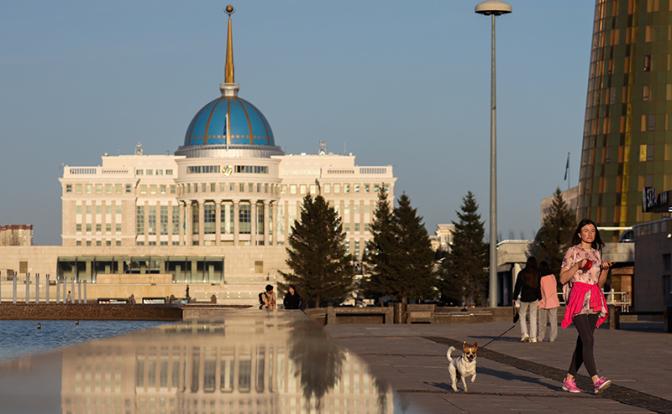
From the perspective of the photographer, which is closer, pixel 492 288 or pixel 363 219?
pixel 492 288

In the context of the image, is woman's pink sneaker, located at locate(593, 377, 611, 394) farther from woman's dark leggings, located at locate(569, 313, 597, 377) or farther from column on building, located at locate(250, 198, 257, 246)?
column on building, located at locate(250, 198, 257, 246)

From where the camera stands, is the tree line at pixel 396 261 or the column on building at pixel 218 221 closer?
the tree line at pixel 396 261

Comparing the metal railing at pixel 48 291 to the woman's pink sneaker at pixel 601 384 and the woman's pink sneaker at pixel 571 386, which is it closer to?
the woman's pink sneaker at pixel 571 386

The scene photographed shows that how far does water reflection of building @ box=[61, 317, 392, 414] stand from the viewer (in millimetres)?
14055

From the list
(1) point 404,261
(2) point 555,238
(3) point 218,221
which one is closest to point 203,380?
(2) point 555,238

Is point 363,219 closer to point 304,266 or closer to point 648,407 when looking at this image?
point 304,266

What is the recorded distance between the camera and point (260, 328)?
33281mm

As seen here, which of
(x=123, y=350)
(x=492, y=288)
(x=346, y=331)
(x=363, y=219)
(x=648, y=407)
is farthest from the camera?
(x=363, y=219)

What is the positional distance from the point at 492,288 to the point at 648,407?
3256 centimetres

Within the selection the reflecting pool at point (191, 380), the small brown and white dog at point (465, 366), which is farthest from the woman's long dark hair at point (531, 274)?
the small brown and white dog at point (465, 366)

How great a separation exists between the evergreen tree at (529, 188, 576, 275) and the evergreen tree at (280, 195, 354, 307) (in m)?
17.2

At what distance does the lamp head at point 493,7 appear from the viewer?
5003cm

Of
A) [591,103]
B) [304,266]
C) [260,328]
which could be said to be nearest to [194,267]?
[304,266]

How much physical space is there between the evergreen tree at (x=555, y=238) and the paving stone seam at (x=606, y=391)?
82593 mm
